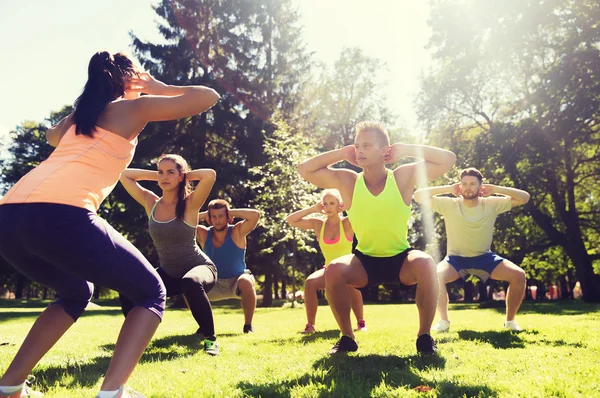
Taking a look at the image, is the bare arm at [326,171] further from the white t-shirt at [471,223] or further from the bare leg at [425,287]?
the white t-shirt at [471,223]

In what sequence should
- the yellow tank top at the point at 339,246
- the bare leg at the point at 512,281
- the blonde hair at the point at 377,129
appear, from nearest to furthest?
the blonde hair at the point at 377,129 → the bare leg at the point at 512,281 → the yellow tank top at the point at 339,246

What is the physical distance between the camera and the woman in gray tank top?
18.5 ft

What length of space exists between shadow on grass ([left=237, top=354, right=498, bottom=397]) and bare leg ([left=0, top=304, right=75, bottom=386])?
131 centimetres

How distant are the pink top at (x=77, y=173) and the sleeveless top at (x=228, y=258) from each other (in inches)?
187

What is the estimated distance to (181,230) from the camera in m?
6.00

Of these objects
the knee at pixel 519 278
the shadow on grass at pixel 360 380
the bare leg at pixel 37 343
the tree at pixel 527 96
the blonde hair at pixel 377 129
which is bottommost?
the shadow on grass at pixel 360 380

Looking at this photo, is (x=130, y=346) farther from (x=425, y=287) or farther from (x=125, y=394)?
(x=425, y=287)

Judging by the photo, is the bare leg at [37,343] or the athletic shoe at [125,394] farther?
the bare leg at [37,343]

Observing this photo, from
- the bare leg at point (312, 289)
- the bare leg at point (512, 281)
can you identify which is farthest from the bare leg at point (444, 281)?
the bare leg at point (312, 289)

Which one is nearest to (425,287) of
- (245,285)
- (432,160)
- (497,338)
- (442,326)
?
(432,160)

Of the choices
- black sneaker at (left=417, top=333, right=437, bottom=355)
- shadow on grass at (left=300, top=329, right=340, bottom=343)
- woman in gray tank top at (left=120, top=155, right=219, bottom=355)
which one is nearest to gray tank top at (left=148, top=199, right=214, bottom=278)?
woman in gray tank top at (left=120, top=155, right=219, bottom=355)

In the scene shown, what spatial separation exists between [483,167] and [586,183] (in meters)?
8.44

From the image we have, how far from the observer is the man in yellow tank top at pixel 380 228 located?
4.88 meters

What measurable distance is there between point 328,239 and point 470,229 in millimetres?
2172
